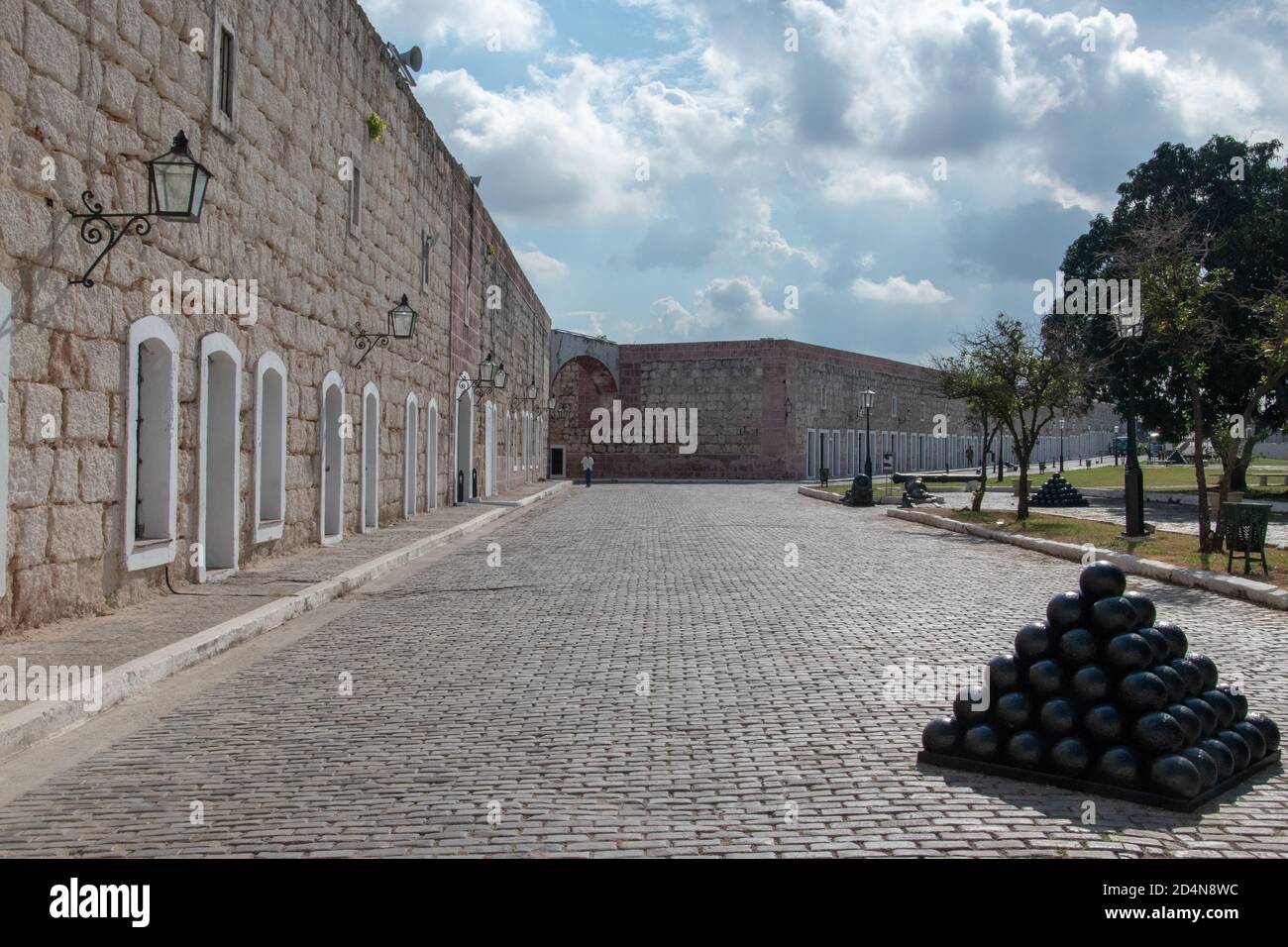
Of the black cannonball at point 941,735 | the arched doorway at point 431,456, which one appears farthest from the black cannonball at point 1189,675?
the arched doorway at point 431,456

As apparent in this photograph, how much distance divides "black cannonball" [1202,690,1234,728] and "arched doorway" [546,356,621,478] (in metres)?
53.7

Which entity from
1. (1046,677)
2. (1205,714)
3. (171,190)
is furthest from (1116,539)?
(171,190)

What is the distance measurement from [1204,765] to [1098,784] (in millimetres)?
405

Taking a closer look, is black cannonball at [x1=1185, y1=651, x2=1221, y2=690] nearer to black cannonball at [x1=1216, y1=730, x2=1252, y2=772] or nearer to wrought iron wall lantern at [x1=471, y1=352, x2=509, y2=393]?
black cannonball at [x1=1216, y1=730, x2=1252, y2=772]

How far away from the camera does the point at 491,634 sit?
862 cm

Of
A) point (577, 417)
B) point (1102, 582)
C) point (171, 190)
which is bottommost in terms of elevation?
point (1102, 582)

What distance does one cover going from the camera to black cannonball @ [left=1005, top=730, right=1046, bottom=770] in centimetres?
480

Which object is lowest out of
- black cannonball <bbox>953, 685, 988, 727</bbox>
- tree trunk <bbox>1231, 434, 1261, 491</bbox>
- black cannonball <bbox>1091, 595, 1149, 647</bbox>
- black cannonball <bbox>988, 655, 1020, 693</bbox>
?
black cannonball <bbox>953, 685, 988, 727</bbox>

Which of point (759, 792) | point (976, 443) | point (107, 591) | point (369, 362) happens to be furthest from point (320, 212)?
point (976, 443)

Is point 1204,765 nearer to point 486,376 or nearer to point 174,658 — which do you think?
point 174,658

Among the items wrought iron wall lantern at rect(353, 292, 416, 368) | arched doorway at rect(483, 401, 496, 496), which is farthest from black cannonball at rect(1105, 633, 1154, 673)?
arched doorway at rect(483, 401, 496, 496)

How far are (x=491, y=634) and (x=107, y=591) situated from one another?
9.62 ft

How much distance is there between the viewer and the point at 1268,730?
5.15m

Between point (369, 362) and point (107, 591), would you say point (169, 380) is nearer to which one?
point (107, 591)
